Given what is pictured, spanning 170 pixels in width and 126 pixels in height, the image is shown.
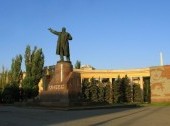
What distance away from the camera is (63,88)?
25000 millimetres

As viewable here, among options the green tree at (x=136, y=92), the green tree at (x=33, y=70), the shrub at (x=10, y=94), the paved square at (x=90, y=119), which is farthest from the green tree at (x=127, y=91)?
the paved square at (x=90, y=119)

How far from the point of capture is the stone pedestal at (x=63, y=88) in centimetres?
2450

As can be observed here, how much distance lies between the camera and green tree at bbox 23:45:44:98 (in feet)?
157

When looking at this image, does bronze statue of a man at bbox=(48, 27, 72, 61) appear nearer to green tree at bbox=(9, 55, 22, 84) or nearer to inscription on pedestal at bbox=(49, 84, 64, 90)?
inscription on pedestal at bbox=(49, 84, 64, 90)

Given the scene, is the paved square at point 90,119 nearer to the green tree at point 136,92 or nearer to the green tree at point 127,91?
the green tree at point 127,91

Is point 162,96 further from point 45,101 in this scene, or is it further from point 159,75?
point 45,101

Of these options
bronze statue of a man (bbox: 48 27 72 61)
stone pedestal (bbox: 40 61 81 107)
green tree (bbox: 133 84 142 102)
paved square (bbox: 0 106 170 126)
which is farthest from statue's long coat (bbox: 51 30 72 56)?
green tree (bbox: 133 84 142 102)

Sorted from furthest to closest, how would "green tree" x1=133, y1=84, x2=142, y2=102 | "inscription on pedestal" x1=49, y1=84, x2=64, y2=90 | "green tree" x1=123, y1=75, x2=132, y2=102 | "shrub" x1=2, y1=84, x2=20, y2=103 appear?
1. "green tree" x1=133, y1=84, x2=142, y2=102
2. "green tree" x1=123, y1=75, x2=132, y2=102
3. "shrub" x1=2, y1=84, x2=20, y2=103
4. "inscription on pedestal" x1=49, y1=84, x2=64, y2=90

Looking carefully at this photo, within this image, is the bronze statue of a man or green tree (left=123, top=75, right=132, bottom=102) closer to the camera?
the bronze statue of a man

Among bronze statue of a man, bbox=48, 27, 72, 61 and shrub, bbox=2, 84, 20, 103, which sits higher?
bronze statue of a man, bbox=48, 27, 72, 61

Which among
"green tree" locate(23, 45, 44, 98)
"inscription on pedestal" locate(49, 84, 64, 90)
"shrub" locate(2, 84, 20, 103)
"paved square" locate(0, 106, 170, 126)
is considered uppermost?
"green tree" locate(23, 45, 44, 98)

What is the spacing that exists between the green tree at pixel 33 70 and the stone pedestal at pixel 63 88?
2144 cm

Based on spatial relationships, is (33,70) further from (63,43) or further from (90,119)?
(90,119)

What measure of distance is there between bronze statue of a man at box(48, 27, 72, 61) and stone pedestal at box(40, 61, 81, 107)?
33.6 inches
